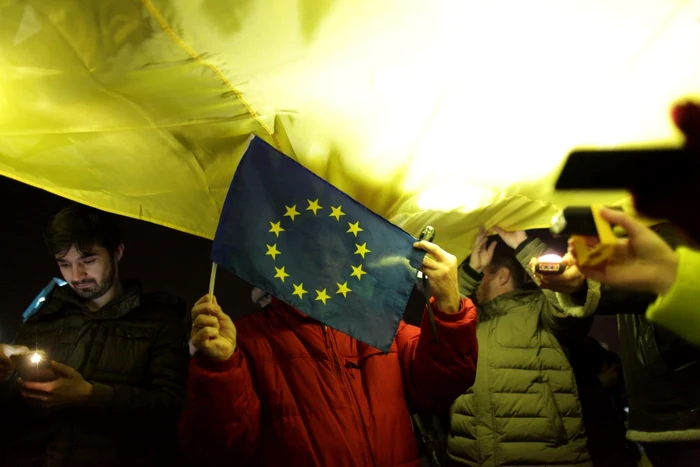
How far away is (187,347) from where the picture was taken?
9.40ft

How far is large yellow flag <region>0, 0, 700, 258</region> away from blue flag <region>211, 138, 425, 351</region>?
9.8 inches

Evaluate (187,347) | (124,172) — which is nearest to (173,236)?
(187,347)

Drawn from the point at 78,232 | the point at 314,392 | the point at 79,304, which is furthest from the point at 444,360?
the point at 78,232

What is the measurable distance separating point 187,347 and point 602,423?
9.12 feet

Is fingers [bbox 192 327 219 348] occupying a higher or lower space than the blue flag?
lower

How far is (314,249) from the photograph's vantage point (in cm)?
208

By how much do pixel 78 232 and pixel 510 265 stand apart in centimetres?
284

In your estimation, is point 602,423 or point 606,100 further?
point 602,423

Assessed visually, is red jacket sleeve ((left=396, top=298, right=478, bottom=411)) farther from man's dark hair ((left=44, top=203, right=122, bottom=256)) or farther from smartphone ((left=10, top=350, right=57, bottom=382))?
man's dark hair ((left=44, top=203, right=122, bottom=256))

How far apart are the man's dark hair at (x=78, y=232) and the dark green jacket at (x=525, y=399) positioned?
235 centimetres

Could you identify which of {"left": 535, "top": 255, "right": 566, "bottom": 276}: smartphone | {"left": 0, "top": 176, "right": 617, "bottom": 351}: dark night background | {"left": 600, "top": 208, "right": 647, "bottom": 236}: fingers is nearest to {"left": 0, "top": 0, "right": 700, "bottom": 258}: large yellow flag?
{"left": 535, "top": 255, "right": 566, "bottom": 276}: smartphone

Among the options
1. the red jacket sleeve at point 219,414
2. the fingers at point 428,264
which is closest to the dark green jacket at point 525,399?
the fingers at point 428,264

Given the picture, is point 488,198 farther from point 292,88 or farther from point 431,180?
point 292,88

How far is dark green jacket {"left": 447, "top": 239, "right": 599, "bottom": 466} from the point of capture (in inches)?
107
